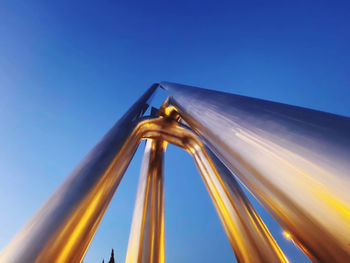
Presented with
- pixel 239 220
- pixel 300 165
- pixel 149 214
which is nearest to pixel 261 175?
pixel 300 165

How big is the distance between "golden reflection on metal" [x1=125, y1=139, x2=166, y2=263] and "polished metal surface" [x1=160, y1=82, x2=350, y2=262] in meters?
1.63

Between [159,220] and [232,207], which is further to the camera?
[159,220]

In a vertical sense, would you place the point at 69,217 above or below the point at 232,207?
below

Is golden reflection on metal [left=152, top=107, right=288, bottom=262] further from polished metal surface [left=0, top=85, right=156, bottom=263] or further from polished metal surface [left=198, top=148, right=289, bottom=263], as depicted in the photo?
polished metal surface [left=0, top=85, right=156, bottom=263]

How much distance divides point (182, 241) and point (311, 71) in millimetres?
28536

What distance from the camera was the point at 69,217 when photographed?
1.45ft

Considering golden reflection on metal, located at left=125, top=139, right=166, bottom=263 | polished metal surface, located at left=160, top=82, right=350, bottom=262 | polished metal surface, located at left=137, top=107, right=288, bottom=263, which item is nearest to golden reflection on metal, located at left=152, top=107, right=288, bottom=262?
polished metal surface, located at left=137, top=107, right=288, bottom=263

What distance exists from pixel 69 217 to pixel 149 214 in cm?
145

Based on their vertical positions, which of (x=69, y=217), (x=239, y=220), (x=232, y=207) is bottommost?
(x=69, y=217)

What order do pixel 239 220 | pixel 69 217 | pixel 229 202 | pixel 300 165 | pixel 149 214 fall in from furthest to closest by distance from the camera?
pixel 149 214, pixel 229 202, pixel 239 220, pixel 69 217, pixel 300 165

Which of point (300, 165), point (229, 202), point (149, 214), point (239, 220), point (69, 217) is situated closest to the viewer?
point (300, 165)

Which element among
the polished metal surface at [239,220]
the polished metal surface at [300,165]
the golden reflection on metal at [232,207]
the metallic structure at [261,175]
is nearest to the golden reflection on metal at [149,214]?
the golden reflection on metal at [232,207]

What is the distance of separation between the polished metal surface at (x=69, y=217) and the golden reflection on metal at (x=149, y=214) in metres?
1.23

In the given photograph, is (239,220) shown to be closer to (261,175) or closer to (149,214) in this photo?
(149,214)
